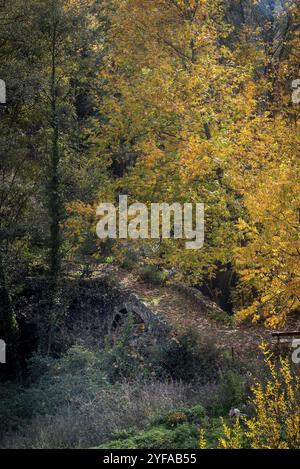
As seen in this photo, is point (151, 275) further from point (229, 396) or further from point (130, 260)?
point (229, 396)

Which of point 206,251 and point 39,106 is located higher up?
point 39,106

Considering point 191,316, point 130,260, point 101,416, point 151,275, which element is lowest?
point 101,416

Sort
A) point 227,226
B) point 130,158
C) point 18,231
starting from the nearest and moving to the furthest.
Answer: point 227,226 → point 18,231 → point 130,158

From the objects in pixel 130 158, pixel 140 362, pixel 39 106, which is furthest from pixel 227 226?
pixel 130 158

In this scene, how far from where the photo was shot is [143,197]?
59.6 feet

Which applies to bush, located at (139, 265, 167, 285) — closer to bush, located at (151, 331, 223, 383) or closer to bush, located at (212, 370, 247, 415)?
bush, located at (151, 331, 223, 383)

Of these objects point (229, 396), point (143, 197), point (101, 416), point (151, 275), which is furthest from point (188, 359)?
point (151, 275)

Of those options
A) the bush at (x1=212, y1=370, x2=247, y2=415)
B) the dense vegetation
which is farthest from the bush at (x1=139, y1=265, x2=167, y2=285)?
the bush at (x1=212, y1=370, x2=247, y2=415)

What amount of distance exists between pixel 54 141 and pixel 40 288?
449 cm

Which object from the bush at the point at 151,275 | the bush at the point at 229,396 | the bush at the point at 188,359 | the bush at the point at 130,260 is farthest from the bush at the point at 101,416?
the bush at the point at 130,260

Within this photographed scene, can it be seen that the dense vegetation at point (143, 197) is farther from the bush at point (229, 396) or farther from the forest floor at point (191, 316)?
the forest floor at point (191, 316)

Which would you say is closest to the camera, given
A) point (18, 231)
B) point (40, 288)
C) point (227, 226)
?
point (227, 226)
